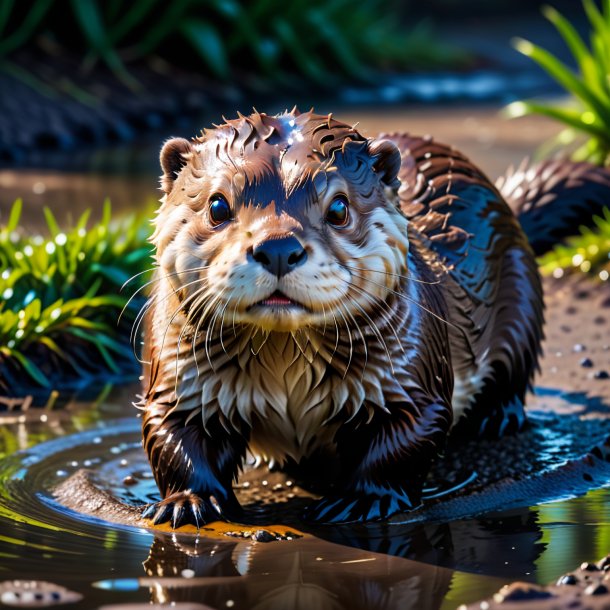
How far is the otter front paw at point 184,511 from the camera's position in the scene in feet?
11.9

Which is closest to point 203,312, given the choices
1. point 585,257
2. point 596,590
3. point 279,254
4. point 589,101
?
point 279,254

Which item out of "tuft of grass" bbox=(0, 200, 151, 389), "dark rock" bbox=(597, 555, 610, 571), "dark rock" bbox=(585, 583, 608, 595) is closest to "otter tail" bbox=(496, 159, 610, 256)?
"tuft of grass" bbox=(0, 200, 151, 389)

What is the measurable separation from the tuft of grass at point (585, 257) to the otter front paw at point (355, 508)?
2.59 m

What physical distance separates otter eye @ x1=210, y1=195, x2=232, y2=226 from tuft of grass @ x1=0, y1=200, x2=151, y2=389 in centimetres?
184

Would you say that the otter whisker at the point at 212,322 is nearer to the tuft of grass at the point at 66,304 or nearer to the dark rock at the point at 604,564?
the dark rock at the point at 604,564

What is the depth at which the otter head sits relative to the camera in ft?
11.0

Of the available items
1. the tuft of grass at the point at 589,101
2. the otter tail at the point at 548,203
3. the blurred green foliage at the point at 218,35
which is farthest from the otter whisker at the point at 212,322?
the blurred green foliage at the point at 218,35

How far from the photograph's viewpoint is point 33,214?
750cm

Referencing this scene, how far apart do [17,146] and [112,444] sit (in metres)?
5.36

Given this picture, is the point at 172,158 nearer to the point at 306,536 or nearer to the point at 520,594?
the point at 306,536

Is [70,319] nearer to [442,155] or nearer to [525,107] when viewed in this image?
[442,155]

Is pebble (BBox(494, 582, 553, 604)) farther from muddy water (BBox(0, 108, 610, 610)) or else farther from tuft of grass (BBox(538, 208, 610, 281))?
tuft of grass (BBox(538, 208, 610, 281))

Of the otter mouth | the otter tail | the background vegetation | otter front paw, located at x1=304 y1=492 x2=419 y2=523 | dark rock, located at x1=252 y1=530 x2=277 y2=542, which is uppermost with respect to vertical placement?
the background vegetation

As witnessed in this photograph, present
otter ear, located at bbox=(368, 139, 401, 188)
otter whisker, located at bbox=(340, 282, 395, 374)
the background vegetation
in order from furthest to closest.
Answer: the background vegetation → otter ear, located at bbox=(368, 139, 401, 188) → otter whisker, located at bbox=(340, 282, 395, 374)
